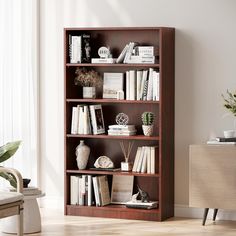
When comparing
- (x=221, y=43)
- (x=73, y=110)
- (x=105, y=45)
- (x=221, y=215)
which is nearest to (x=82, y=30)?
(x=105, y=45)

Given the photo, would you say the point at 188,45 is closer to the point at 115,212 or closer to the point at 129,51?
the point at 129,51

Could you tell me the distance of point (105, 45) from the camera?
6875mm

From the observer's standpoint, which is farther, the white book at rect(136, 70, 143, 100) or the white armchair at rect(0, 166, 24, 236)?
the white book at rect(136, 70, 143, 100)

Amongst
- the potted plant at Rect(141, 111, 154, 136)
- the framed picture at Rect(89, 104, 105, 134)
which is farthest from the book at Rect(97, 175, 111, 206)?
the potted plant at Rect(141, 111, 154, 136)

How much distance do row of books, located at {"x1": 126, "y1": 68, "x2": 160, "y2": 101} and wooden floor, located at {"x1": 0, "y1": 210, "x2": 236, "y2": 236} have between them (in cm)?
107

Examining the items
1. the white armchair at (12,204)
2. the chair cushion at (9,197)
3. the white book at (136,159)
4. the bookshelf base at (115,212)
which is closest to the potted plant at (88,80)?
the white book at (136,159)

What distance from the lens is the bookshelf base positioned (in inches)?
258

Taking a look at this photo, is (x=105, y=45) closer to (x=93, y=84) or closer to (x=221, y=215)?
(x=93, y=84)

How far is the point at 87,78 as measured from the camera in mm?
6809

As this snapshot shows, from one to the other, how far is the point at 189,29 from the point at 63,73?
1.26m

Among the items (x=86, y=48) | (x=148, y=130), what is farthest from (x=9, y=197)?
(x=86, y=48)

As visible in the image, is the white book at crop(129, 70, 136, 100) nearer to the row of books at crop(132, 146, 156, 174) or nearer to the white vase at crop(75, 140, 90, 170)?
the row of books at crop(132, 146, 156, 174)

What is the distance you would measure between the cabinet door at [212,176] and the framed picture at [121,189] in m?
0.70

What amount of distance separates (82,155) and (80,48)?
0.95m
